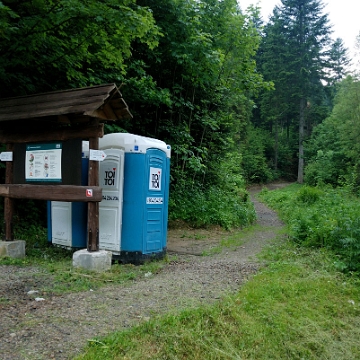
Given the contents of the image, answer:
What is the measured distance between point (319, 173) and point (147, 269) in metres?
27.7

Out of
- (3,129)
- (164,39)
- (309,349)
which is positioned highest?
(164,39)

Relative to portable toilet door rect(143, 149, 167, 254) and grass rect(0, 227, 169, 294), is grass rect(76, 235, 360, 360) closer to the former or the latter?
grass rect(0, 227, 169, 294)

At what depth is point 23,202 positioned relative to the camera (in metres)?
9.52

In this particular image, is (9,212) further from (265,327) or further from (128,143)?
(265,327)

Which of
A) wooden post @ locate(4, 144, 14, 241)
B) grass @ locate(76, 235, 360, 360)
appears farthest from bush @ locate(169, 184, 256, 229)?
grass @ locate(76, 235, 360, 360)

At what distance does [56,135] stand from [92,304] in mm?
3085

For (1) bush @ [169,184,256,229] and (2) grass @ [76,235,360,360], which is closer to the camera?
(2) grass @ [76,235,360,360]

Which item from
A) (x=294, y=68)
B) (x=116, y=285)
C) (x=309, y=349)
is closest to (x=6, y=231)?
(x=116, y=285)

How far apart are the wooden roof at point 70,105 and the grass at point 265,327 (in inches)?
133

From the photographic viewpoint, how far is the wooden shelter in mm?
5827

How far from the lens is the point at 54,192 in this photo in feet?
20.0

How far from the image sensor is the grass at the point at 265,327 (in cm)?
329

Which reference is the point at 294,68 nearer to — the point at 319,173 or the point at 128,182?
the point at 319,173

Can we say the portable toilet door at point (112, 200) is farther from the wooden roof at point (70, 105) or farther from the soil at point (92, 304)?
the soil at point (92, 304)
